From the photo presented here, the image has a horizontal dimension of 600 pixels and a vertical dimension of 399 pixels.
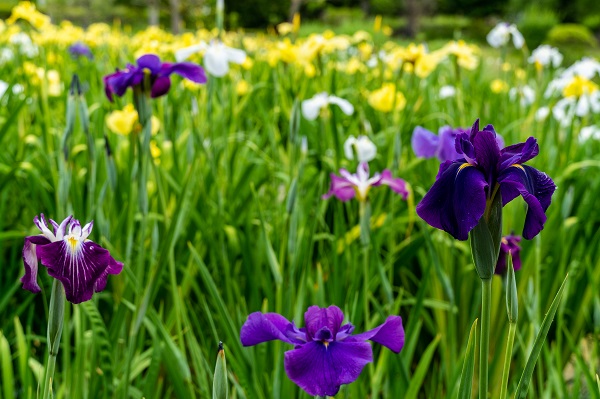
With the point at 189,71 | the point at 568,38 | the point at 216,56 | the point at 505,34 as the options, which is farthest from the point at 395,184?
the point at 568,38

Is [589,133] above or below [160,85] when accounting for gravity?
below

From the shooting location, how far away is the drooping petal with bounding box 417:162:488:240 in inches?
20.8

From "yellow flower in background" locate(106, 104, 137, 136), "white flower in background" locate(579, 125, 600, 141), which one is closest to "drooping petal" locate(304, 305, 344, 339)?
"yellow flower in background" locate(106, 104, 137, 136)

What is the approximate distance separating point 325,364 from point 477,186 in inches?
9.1

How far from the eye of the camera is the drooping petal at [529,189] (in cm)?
54

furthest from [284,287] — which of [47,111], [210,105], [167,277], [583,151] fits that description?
[583,151]

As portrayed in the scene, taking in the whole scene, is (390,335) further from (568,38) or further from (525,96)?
(568,38)

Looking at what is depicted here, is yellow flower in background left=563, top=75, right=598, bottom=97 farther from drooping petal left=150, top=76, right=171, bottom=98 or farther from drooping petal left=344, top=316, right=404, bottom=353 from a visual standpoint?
drooping petal left=344, top=316, right=404, bottom=353

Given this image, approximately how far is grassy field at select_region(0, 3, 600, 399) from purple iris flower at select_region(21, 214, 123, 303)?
350 mm

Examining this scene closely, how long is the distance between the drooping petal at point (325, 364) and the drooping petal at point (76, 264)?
204 millimetres

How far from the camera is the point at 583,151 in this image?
2.16 m

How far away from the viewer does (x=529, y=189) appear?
0.56 metres

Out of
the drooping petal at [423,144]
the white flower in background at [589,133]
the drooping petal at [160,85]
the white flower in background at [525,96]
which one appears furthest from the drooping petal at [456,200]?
the white flower in background at [525,96]

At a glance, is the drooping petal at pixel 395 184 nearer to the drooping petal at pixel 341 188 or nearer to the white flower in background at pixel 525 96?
the drooping petal at pixel 341 188
